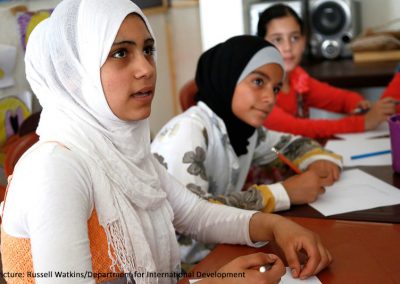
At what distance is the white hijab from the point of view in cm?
86

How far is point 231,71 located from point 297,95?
869 mm

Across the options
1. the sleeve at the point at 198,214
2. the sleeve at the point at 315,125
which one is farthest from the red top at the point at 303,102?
the sleeve at the point at 198,214

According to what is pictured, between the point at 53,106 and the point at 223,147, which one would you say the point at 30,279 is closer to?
the point at 53,106

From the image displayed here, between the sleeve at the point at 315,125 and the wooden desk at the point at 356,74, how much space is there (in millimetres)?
572

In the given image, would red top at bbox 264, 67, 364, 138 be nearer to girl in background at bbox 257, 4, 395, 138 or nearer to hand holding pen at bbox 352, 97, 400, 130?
girl in background at bbox 257, 4, 395, 138

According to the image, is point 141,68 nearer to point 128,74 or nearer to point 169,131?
point 128,74

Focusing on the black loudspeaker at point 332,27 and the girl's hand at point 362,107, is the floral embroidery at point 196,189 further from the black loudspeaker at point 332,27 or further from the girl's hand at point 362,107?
the black loudspeaker at point 332,27

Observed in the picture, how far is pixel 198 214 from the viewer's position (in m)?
1.11

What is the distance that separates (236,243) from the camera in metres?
1.01

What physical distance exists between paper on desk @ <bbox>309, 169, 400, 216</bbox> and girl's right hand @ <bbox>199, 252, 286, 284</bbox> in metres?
0.32

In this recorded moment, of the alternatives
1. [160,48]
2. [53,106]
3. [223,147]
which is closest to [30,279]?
[53,106]

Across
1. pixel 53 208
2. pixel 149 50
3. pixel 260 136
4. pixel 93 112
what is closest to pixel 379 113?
pixel 260 136

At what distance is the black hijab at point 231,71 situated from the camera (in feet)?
4.69

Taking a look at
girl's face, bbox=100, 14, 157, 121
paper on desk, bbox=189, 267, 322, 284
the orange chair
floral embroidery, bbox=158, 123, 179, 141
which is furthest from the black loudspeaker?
paper on desk, bbox=189, 267, 322, 284
